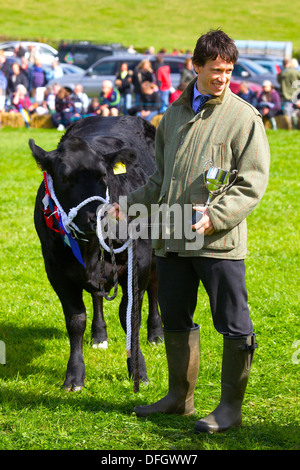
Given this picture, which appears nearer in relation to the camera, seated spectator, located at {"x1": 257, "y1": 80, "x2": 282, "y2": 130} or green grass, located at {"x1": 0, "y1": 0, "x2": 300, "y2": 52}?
seated spectator, located at {"x1": 257, "y1": 80, "x2": 282, "y2": 130}

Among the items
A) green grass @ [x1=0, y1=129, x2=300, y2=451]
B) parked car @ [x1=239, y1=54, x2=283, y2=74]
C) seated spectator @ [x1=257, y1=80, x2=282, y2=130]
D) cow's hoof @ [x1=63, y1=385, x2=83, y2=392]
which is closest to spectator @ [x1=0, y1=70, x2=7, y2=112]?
seated spectator @ [x1=257, y1=80, x2=282, y2=130]

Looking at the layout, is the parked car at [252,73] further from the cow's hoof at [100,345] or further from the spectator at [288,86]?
the cow's hoof at [100,345]

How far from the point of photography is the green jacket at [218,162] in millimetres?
3803

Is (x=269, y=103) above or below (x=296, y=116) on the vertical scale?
above

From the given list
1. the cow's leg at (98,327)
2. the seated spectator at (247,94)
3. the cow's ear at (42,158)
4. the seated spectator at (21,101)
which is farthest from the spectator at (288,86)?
the cow's ear at (42,158)

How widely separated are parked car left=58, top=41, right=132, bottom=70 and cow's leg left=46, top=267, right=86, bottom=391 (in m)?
27.0

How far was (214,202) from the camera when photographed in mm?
3881

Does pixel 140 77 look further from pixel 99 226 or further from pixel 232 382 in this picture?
pixel 232 382

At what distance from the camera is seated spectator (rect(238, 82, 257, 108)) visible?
60.0 feet

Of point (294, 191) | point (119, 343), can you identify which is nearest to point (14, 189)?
point (294, 191)

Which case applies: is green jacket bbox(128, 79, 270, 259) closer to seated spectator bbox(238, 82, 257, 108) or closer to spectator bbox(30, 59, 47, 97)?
seated spectator bbox(238, 82, 257, 108)

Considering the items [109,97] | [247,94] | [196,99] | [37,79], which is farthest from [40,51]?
[196,99]

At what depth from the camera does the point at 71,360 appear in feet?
16.9

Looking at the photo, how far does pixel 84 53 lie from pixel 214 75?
95.5 feet
